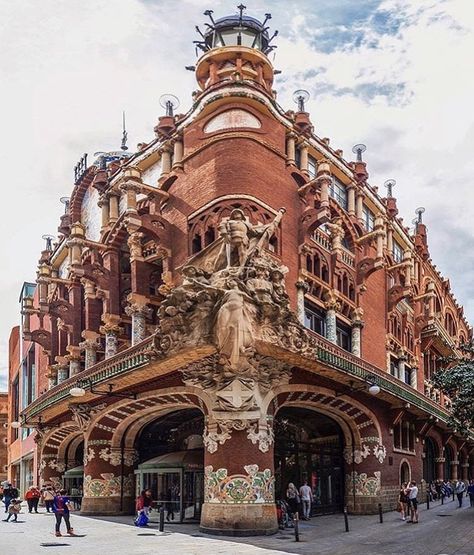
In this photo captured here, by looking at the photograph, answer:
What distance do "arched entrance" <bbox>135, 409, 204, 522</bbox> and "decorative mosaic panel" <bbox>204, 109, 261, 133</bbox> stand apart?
11.9m

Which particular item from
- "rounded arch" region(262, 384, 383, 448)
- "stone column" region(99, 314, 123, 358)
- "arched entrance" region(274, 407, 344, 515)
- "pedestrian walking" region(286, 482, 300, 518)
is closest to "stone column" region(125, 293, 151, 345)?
"stone column" region(99, 314, 123, 358)

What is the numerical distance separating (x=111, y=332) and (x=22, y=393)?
1043 inches

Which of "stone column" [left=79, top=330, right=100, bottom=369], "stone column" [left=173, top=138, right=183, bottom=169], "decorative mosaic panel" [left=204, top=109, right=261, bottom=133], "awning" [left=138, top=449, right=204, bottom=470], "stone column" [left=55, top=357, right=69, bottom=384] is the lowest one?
"awning" [left=138, top=449, right=204, bottom=470]

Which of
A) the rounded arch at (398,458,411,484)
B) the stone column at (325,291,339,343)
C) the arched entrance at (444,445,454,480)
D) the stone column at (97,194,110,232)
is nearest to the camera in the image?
the stone column at (325,291,339,343)

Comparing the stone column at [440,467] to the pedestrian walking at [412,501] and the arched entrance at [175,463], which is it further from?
the arched entrance at [175,463]

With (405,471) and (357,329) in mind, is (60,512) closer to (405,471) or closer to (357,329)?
(357,329)

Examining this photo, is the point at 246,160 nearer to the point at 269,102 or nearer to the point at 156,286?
the point at 269,102

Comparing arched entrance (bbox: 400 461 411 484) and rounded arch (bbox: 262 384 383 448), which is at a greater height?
rounded arch (bbox: 262 384 383 448)

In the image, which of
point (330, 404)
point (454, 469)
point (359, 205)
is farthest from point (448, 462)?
point (330, 404)

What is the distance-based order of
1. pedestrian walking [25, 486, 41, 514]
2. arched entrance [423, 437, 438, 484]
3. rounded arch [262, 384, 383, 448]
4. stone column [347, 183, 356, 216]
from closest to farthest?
rounded arch [262, 384, 383, 448] < pedestrian walking [25, 486, 41, 514] < stone column [347, 183, 356, 216] < arched entrance [423, 437, 438, 484]

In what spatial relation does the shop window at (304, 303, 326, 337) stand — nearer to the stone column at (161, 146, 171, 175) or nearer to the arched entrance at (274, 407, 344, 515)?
the arched entrance at (274, 407, 344, 515)

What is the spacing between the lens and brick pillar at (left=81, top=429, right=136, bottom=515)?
1203 inches

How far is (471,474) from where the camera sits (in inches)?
2349

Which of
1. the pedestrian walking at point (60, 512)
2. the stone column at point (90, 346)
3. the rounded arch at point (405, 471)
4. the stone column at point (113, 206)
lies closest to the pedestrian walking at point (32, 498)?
the stone column at point (90, 346)
